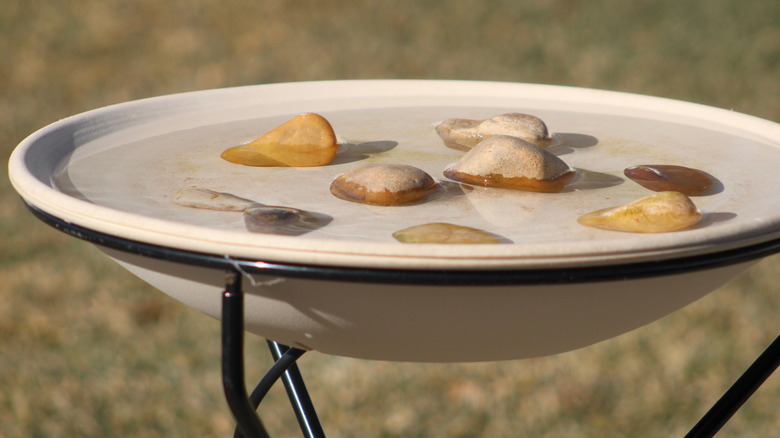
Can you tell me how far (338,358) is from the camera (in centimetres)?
232

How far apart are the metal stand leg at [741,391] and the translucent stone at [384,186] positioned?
17.0 inches

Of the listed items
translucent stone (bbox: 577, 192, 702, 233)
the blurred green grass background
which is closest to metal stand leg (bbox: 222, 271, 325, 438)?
translucent stone (bbox: 577, 192, 702, 233)

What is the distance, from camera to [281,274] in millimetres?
606

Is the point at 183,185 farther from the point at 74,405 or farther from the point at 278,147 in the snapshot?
the point at 74,405

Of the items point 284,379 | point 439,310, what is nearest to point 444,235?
point 439,310

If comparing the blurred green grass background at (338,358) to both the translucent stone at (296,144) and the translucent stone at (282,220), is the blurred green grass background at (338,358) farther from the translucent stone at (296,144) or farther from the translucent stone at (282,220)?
the translucent stone at (282,220)

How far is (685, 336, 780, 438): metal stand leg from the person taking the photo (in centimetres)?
92

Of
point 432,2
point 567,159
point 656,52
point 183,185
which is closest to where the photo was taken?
point 183,185

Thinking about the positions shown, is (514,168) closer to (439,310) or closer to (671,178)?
(671,178)

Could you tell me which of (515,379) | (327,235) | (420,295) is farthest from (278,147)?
(515,379)

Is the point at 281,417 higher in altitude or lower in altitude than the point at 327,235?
lower

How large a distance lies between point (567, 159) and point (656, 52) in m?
3.93

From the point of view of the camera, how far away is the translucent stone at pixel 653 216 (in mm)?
716

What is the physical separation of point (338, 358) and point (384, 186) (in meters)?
1.57
